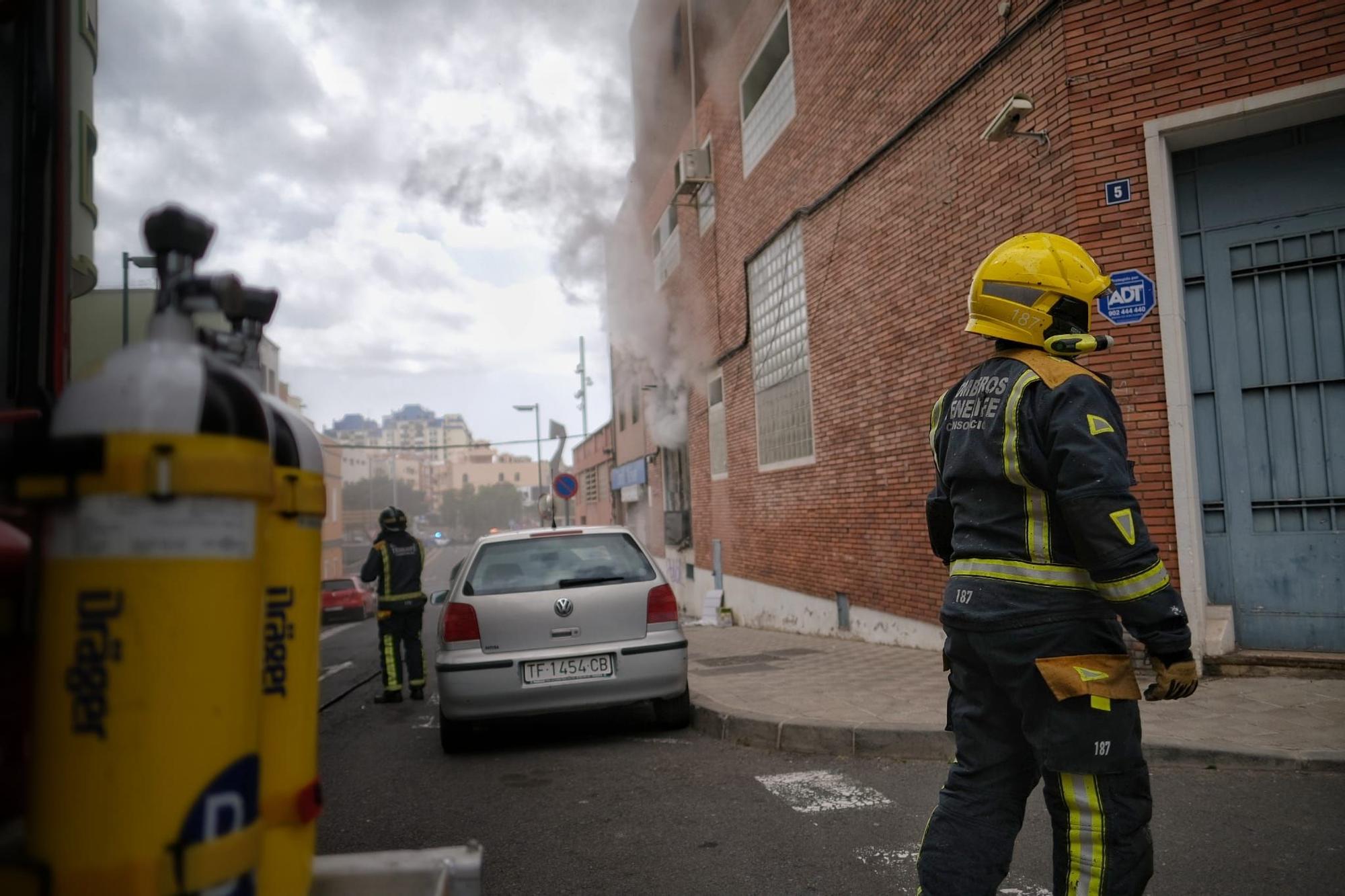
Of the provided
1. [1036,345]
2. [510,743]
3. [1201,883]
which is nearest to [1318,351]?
[1201,883]

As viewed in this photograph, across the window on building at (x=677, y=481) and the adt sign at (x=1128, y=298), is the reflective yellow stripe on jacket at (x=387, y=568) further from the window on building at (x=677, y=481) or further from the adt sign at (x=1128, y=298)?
the window on building at (x=677, y=481)

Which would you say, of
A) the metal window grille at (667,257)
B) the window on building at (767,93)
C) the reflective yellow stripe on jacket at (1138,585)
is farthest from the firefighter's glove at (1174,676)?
the metal window grille at (667,257)

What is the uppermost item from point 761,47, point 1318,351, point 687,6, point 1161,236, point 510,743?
point 687,6

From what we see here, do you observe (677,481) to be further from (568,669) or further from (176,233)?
(176,233)

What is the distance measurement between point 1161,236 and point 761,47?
8.50 metres

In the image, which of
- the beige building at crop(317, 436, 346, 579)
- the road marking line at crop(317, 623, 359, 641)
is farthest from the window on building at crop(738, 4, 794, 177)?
the beige building at crop(317, 436, 346, 579)

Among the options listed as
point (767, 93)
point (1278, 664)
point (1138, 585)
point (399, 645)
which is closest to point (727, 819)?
point (1138, 585)

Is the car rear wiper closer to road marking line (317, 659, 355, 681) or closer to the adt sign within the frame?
Result: the adt sign

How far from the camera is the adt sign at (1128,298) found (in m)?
6.48

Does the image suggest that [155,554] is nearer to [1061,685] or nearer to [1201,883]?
[1061,685]

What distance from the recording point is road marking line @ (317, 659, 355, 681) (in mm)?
10827

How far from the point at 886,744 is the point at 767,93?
1062 cm

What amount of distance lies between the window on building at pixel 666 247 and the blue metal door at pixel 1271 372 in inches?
502

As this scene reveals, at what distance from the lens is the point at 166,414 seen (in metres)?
1.07
